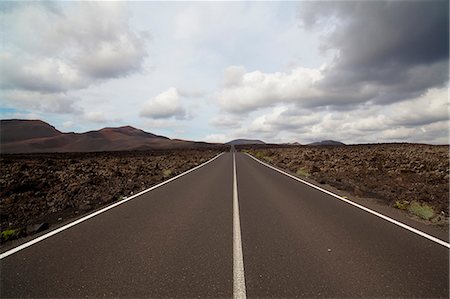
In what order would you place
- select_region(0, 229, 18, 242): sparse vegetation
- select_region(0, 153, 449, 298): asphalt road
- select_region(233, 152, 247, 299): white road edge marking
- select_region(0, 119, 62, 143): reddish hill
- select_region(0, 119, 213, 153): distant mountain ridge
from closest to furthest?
1. select_region(233, 152, 247, 299): white road edge marking
2. select_region(0, 153, 449, 298): asphalt road
3. select_region(0, 229, 18, 242): sparse vegetation
4. select_region(0, 119, 213, 153): distant mountain ridge
5. select_region(0, 119, 62, 143): reddish hill

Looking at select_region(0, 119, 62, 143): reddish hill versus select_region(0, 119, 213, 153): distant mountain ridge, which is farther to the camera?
select_region(0, 119, 62, 143): reddish hill

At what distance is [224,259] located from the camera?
202 inches

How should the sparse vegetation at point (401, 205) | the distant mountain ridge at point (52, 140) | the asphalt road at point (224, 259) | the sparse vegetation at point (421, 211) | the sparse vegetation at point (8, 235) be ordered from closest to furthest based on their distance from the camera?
the asphalt road at point (224, 259)
the sparse vegetation at point (8, 235)
the sparse vegetation at point (421, 211)
the sparse vegetation at point (401, 205)
the distant mountain ridge at point (52, 140)

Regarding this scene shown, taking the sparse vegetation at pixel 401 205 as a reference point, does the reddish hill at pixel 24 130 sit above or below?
above

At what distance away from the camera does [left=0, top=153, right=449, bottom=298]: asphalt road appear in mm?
4117

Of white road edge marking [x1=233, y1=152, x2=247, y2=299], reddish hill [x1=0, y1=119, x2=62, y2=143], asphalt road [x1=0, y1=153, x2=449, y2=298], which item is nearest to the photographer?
white road edge marking [x1=233, y1=152, x2=247, y2=299]

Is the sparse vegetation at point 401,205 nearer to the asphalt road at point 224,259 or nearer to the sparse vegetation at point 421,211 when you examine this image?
the sparse vegetation at point 421,211

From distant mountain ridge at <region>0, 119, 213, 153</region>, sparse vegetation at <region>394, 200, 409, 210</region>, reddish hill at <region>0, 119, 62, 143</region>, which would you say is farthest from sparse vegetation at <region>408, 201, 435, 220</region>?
reddish hill at <region>0, 119, 62, 143</region>

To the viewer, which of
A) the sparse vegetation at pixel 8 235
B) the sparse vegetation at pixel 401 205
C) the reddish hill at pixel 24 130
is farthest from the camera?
the reddish hill at pixel 24 130

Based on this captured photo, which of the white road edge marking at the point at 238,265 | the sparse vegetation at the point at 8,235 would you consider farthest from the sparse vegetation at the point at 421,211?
the sparse vegetation at the point at 8,235

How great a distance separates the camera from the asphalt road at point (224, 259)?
4117mm

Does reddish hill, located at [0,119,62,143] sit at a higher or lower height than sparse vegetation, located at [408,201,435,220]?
higher

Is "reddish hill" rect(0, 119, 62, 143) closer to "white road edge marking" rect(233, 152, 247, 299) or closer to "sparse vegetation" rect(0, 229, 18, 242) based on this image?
"sparse vegetation" rect(0, 229, 18, 242)

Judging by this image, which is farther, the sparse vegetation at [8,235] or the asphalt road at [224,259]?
the sparse vegetation at [8,235]
